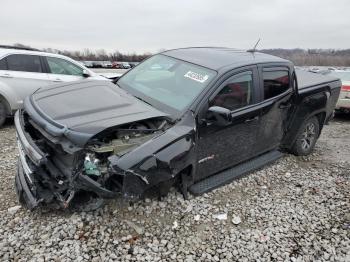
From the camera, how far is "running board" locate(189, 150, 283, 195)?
428cm

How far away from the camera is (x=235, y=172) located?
4.72 m

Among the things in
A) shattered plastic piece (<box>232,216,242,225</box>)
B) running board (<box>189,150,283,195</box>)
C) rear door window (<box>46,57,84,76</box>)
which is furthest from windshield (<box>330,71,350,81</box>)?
shattered plastic piece (<box>232,216,242,225</box>)

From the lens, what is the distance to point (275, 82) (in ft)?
16.6

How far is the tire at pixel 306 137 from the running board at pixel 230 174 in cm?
74

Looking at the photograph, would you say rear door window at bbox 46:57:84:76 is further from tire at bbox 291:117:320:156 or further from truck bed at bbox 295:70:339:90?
tire at bbox 291:117:320:156

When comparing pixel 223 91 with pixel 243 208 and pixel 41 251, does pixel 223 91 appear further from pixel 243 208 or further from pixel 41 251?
pixel 41 251

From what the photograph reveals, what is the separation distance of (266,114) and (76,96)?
270cm

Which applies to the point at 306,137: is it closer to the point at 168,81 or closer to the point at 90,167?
the point at 168,81

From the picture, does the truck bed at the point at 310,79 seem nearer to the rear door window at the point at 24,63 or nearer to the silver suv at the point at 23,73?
the silver suv at the point at 23,73

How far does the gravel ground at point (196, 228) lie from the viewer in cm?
336

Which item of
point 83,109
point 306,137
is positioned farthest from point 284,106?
point 83,109

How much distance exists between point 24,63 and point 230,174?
5.40 metres

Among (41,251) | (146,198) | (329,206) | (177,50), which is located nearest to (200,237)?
(146,198)

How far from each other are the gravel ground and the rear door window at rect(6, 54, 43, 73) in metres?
2.99
